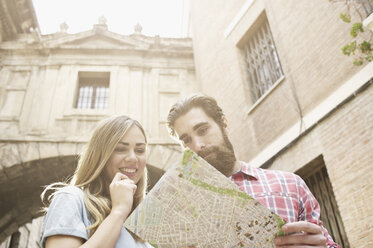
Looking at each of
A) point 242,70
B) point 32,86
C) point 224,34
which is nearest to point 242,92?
point 242,70

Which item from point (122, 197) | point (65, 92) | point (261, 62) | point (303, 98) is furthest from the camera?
Answer: point (65, 92)

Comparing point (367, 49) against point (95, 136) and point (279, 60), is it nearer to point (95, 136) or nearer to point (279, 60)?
point (279, 60)

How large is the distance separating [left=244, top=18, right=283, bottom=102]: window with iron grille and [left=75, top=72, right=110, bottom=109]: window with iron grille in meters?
4.38

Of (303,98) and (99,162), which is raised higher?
(303,98)

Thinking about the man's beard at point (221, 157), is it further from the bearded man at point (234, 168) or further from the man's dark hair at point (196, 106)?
the man's dark hair at point (196, 106)

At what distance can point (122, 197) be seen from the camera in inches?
57.5

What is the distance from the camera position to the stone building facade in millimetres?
4418

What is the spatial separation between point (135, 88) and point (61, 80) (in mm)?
2165

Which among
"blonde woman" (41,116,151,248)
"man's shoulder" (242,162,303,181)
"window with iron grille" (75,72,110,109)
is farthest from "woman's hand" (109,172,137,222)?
"window with iron grille" (75,72,110,109)

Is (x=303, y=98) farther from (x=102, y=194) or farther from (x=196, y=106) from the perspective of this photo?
(x=102, y=194)

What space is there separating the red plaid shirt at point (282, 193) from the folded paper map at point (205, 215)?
71 cm

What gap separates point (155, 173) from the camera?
859 centimetres

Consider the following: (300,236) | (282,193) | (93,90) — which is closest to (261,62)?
(93,90)

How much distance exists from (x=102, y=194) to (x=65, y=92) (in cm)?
827
